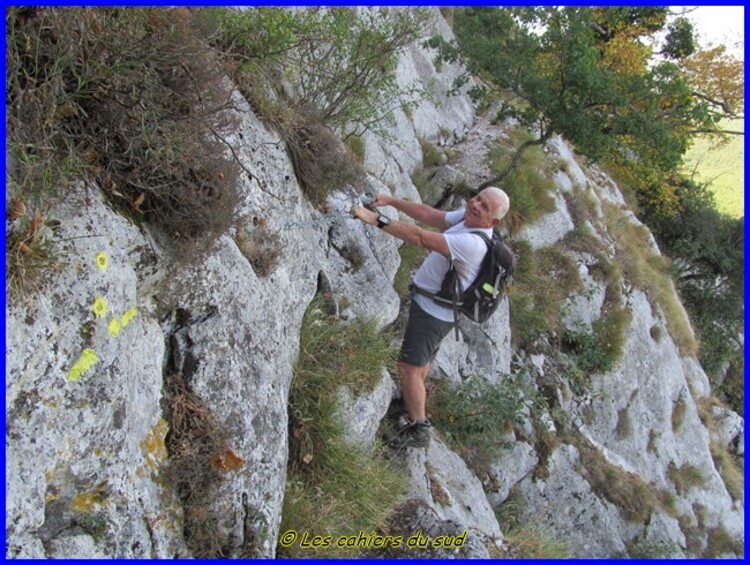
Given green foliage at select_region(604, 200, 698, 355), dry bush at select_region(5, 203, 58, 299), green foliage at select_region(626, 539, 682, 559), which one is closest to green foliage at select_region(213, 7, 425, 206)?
dry bush at select_region(5, 203, 58, 299)

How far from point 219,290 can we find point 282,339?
958 mm

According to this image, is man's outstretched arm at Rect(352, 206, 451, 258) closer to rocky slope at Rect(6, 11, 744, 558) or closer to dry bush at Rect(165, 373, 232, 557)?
rocky slope at Rect(6, 11, 744, 558)

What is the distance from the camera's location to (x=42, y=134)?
3.32m

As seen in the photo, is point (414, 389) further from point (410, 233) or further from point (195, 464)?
point (195, 464)

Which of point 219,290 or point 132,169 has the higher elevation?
point 132,169

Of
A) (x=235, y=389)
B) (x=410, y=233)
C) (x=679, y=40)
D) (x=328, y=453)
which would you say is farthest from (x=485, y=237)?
(x=679, y=40)

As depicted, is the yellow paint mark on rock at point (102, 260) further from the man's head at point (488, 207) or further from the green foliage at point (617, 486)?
the green foliage at point (617, 486)

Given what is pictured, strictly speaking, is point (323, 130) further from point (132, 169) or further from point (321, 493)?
point (321, 493)

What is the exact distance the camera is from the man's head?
5.97 metres

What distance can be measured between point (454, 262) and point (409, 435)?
236 centimetres

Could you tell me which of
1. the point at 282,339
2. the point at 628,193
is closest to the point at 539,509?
the point at 282,339

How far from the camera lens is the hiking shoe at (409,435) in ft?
22.3

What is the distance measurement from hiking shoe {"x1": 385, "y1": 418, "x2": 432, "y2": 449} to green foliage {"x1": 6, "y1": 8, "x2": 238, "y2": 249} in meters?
3.69

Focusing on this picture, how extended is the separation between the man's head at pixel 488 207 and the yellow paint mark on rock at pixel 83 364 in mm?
4114
